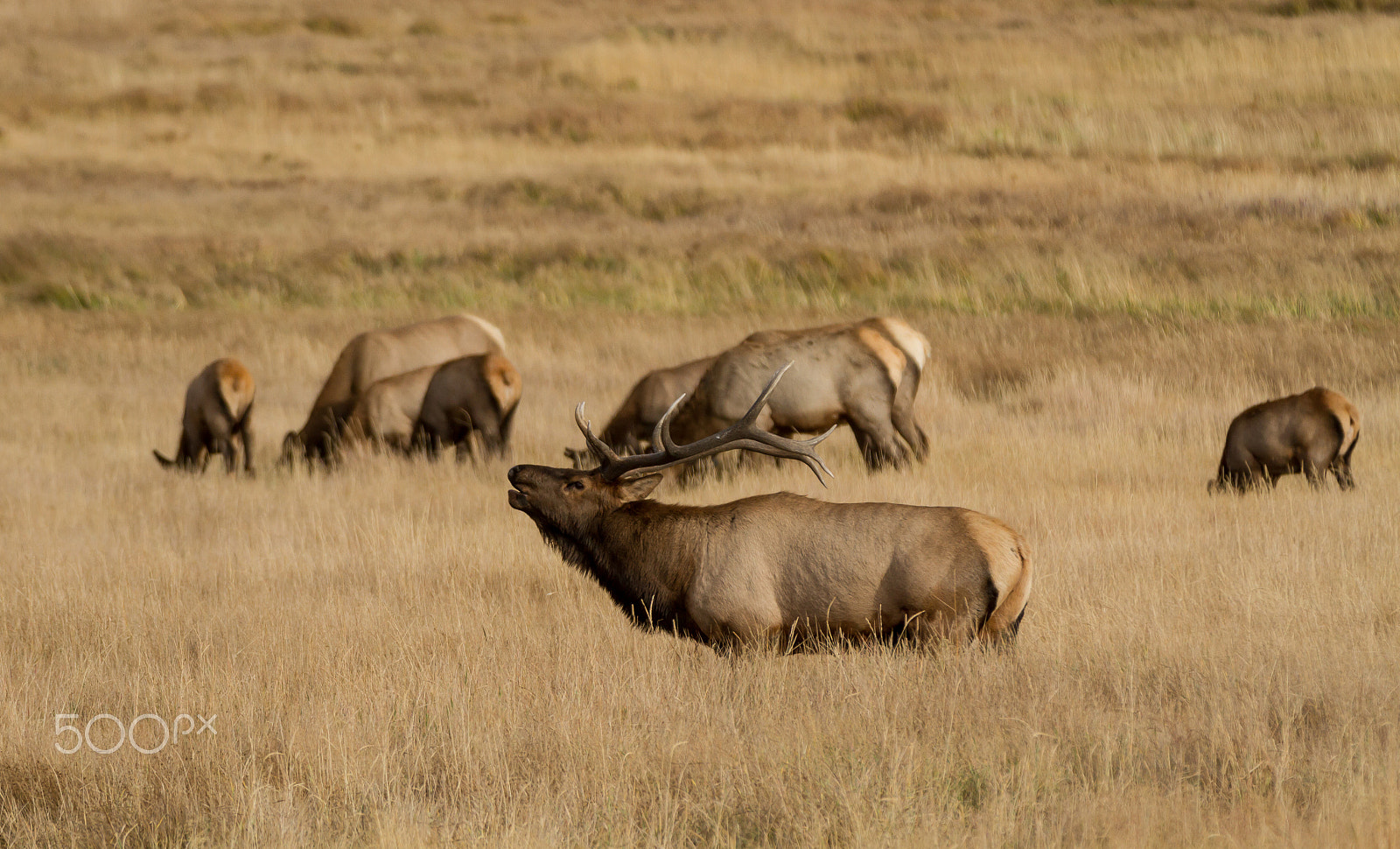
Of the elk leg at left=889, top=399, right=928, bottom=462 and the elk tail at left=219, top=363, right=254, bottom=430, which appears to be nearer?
the elk leg at left=889, top=399, right=928, bottom=462

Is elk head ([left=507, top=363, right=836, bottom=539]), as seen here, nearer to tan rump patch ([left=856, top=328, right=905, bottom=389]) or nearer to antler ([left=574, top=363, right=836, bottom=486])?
antler ([left=574, top=363, right=836, bottom=486])

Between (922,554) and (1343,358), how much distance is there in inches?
492

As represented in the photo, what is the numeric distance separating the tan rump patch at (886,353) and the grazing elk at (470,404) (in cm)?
344

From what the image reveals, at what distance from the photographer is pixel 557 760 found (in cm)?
523

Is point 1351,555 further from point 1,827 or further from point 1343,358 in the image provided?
point 1343,358

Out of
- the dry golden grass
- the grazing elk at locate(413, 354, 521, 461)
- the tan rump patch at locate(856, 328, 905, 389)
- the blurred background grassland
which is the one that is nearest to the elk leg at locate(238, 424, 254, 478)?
the dry golden grass

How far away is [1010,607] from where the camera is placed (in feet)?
19.2

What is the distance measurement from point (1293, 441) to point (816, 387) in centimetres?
375

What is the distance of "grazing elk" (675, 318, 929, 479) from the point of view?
11.9 meters

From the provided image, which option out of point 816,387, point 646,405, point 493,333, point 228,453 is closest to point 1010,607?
point 816,387

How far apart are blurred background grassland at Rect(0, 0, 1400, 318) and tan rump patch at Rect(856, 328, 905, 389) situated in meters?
9.86

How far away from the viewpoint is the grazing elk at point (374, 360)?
1423 centimetres

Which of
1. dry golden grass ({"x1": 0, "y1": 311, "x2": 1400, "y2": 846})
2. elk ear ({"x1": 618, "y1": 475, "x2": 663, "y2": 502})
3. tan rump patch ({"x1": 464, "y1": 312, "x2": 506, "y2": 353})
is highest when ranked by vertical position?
tan rump patch ({"x1": 464, "y1": 312, "x2": 506, "y2": 353})

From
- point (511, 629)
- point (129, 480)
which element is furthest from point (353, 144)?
point (511, 629)
